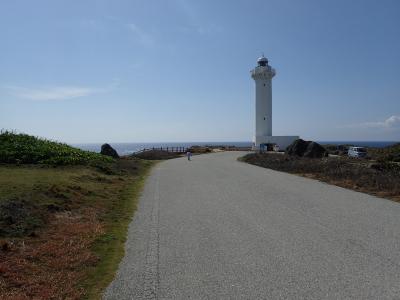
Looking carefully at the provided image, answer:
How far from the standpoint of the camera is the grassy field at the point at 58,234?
6.43 metres

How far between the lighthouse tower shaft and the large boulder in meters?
20.0

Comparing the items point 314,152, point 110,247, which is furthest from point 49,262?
point 314,152

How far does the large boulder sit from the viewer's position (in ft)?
145

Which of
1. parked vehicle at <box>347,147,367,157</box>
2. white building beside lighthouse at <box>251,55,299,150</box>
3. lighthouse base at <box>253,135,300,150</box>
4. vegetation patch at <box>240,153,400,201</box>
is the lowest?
vegetation patch at <box>240,153,400,201</box>

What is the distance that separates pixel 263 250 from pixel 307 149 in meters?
38.6

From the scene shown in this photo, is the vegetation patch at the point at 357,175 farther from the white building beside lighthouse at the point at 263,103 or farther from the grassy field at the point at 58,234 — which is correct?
the white building beside lighthouse at the point at 263,103

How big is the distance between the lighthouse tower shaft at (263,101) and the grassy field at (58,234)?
5073 centimetres

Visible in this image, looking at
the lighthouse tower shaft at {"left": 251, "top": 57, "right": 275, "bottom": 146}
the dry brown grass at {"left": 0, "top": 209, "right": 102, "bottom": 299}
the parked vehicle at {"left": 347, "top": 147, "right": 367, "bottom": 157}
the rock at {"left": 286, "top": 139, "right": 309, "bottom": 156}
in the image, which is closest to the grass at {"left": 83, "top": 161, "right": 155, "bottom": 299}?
the dry brown grass at {"left": 0, "top": 209, "right": 102, "bottom": 299}

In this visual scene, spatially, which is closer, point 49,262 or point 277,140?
point 49,262

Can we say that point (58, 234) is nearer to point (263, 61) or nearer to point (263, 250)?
point (263, 250)

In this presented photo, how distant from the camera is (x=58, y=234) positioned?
9578mm

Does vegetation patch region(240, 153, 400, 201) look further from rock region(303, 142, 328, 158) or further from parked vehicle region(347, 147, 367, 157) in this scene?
parked vehicle region(347, 147, 367, 157)

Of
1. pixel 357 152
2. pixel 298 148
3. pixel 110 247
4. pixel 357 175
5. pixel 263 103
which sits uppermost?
pixel 263 103

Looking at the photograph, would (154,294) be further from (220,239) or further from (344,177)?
(344,177)
